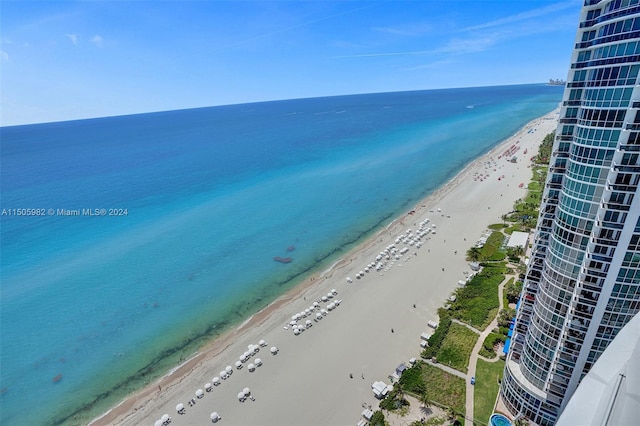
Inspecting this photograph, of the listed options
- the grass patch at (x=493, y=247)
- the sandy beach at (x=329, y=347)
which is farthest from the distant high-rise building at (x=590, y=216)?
the grass patch at (x=493, y=247)

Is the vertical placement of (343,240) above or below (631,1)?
below

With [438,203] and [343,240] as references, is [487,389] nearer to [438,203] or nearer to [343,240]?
[343,240]

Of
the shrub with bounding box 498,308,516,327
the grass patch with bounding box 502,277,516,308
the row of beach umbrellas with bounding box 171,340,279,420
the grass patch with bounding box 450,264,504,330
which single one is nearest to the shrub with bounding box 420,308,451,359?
the grass patch with bounding box 450,264,504,330

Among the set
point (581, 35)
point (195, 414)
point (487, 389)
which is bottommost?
point (195, 414)

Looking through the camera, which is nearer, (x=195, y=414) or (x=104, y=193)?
(x=195, y=414)

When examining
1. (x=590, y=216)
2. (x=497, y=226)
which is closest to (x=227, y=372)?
(x=590, y=216)

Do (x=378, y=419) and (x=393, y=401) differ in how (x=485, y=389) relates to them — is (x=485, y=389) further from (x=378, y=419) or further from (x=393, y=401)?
(x=378, y=419)

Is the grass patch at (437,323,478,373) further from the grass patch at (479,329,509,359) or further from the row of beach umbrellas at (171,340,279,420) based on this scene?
the row of beach umbrellas at (171,340,279,420)

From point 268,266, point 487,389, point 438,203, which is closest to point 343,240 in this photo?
point 268,266
